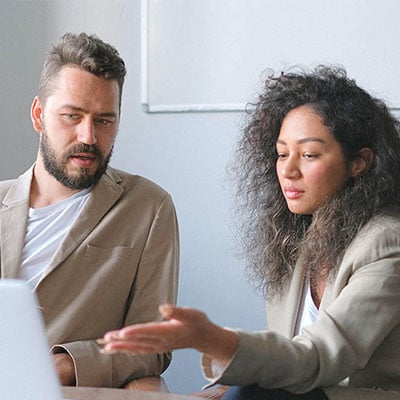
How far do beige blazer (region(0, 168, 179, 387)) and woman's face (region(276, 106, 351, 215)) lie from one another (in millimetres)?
453

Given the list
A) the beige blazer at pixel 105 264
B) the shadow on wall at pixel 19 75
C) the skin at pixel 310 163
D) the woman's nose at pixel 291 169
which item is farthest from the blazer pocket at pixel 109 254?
the shadow on wall at pixel 19 75

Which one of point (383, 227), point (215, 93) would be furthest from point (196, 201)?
point (383, 227)

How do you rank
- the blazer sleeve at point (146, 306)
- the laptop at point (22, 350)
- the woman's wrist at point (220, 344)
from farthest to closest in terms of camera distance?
the blazer sleeve at point (146, 306), the woman's wrist at point (220, 344), the laptop at point (22, 350)

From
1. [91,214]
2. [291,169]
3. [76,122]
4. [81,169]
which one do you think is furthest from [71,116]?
[291,169]

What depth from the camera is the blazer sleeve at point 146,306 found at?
2.37 m

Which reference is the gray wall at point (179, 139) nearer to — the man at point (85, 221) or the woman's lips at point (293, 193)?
the man at point (85, 221)

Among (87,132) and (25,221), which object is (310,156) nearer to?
(87,132)

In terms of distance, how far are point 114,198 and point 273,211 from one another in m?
0.44

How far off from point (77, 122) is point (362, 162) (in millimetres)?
763

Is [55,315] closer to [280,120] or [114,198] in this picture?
[114,198]

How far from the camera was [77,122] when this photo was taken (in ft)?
8.61

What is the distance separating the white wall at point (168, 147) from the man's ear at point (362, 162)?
1085 mm

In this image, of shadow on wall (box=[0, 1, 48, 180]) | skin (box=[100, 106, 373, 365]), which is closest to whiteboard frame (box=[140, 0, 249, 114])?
shadow on wall (box=[0, 1, 48, 180])

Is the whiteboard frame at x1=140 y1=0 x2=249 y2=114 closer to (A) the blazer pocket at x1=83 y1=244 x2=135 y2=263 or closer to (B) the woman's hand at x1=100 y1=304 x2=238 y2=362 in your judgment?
(A) the blazer pocket at x1=83 y1=244 x2=135 y2=263
